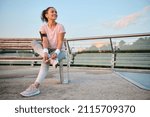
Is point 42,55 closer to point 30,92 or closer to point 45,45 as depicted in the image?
point 45,45

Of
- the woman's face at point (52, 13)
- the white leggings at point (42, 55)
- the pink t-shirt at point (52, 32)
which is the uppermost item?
the woman's face at point (52, 13)

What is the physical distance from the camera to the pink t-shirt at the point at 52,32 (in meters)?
2.62

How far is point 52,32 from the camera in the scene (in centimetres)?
263

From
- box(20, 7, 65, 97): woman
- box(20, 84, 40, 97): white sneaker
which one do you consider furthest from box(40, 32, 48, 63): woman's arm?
box(20, 84, 40, 97): white sneaker

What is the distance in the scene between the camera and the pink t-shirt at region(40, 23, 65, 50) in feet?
8.58

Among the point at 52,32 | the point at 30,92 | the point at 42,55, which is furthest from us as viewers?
the point at 52,32

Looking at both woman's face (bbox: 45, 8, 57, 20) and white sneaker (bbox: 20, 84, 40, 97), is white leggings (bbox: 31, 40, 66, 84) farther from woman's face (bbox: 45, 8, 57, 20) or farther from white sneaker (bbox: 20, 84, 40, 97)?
woman's face (bbox: 45, 8, 57, 20)

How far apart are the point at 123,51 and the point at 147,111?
3.07m

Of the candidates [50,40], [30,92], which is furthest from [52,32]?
[30,92]

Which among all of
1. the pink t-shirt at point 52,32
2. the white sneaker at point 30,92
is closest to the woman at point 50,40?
the pink t-shirt at point 52,32

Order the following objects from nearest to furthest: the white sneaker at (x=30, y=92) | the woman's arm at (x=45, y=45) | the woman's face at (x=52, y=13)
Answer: the white sneaker at (x=30, y=92) < the woman's arm at (x=45, y=45) < the woman's face at (x=52, y=13)

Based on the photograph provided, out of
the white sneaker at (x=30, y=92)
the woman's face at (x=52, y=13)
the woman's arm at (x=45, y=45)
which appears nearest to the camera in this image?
the white sneaker at (x=30, y=92)

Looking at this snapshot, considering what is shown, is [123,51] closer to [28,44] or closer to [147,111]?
[28,44]

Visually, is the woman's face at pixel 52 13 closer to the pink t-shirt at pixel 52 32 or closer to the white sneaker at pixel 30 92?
the pink t-shirt at pixel 52 32
